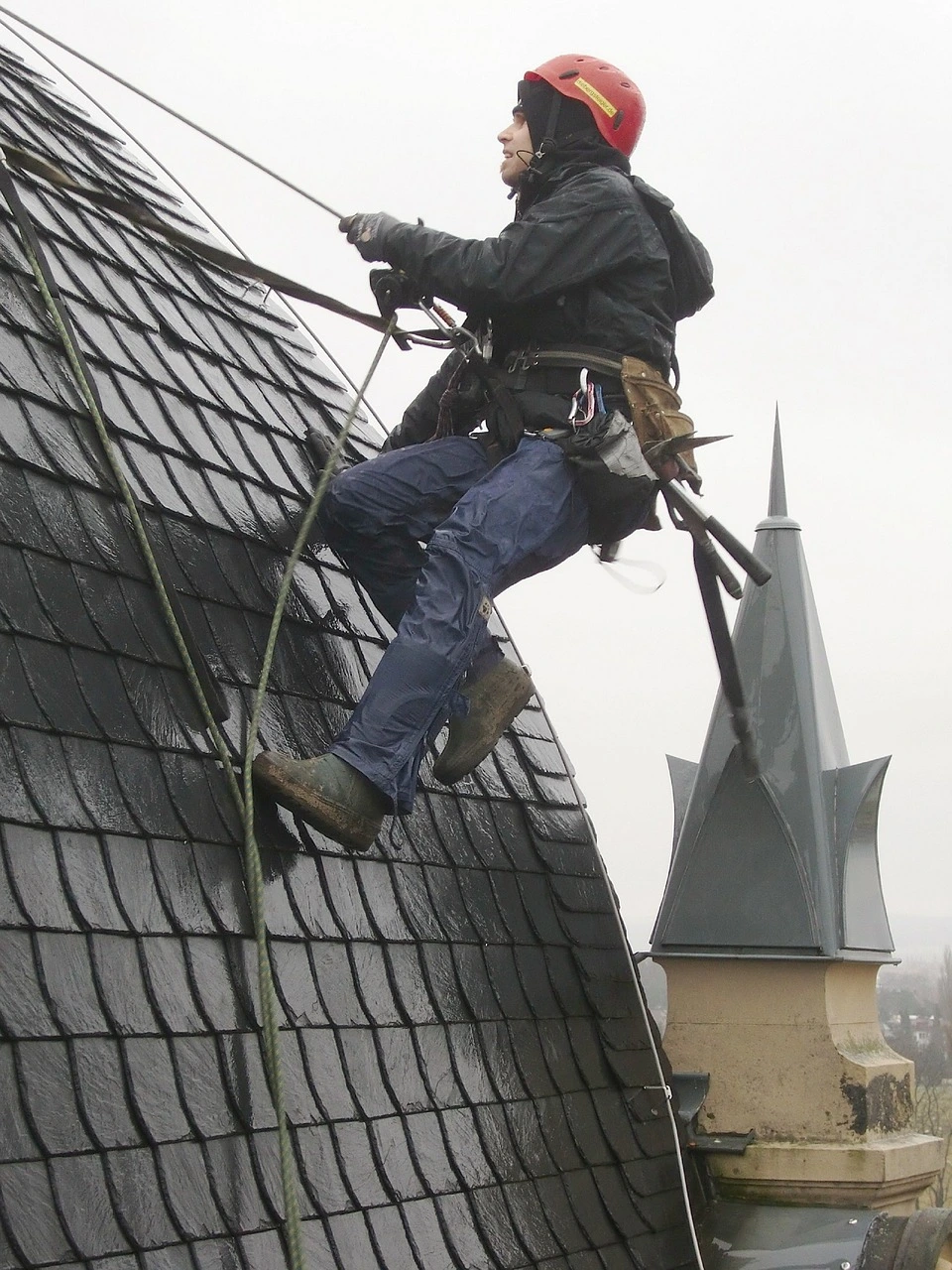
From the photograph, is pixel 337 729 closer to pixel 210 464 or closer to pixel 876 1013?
pixel 210 464

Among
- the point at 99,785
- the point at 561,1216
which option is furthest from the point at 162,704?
the point at 561,1216

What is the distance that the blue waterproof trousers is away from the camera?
15.5ft

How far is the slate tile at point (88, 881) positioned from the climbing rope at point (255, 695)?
36cm

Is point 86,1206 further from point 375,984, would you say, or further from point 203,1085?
point 375,984

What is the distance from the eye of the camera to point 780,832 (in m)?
8.20

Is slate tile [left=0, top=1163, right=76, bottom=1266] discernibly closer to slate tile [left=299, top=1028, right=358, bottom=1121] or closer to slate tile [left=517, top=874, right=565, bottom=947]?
slate tile [left=299, top=1028, right=358, bottom=1121]

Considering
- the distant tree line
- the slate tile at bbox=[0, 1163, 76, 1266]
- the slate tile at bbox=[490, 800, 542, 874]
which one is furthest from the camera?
the distant tree line

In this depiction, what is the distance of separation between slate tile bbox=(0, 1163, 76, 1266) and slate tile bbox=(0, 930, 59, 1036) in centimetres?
30

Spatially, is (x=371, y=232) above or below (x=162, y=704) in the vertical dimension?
above

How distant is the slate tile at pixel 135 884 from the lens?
13.4 feet

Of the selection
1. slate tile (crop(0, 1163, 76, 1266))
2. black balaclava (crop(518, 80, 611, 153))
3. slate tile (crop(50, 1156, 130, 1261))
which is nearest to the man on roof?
black balaclava (crop(518, 80, 611, 153))

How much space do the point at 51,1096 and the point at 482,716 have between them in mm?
2022

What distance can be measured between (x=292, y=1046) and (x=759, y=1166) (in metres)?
3.87

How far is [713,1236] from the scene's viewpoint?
7.22m
